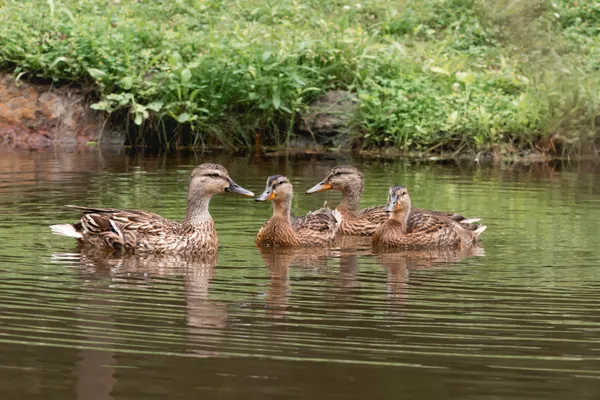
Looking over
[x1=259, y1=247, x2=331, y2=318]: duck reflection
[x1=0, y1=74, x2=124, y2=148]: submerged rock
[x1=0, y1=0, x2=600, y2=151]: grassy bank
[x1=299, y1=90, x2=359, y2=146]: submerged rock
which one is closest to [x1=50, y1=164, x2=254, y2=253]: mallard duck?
[x1=259, y1=247, x2=331, y2=318]: duck reflection

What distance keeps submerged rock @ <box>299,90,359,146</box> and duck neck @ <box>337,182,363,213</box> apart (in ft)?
18.6

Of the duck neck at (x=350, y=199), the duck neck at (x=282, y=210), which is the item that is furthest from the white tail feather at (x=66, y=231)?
the duck neck at (x=350, y=199)

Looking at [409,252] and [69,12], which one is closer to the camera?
[409,252]

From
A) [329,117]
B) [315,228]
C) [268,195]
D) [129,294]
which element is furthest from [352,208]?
[329,117]

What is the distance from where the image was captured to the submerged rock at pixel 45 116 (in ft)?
68.6

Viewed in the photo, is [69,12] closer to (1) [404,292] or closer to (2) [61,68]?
(2) [61,68]

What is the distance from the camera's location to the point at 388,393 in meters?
6.97

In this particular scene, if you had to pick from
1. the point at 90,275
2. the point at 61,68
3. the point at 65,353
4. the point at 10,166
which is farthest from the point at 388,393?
the point at 61,68

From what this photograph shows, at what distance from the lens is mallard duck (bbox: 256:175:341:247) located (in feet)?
42.3

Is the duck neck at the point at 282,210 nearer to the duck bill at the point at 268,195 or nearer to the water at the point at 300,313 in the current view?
the duck bill at the point at 268,195

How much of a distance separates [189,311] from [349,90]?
38.6ft

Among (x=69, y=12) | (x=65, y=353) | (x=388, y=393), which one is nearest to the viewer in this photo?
(x=388, y=393)

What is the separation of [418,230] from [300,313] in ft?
13.4

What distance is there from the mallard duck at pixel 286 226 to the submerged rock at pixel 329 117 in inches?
273
